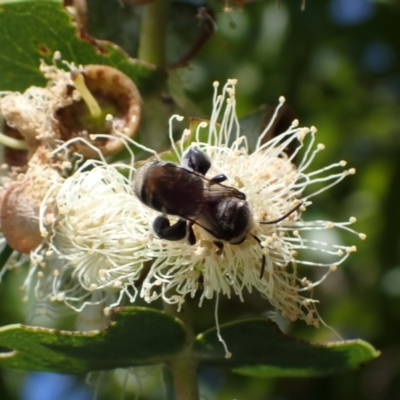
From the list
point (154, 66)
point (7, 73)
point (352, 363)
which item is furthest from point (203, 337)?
point (7, 73)

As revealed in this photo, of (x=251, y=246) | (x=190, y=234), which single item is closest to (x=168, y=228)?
(x=190, y=234)

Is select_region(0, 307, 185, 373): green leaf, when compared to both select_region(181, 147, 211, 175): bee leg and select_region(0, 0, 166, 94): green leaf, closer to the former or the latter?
select_region(181, 147, 211, 175): bee leg

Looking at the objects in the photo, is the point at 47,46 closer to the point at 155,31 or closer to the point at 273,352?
the point at 155,31

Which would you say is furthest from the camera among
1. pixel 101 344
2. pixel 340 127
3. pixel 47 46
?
pixel 340 127

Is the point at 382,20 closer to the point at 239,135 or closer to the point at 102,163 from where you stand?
the point at 239,135

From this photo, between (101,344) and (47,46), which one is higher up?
(47,46)

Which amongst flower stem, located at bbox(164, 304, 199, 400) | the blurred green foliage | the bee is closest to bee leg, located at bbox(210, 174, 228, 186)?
the bee
